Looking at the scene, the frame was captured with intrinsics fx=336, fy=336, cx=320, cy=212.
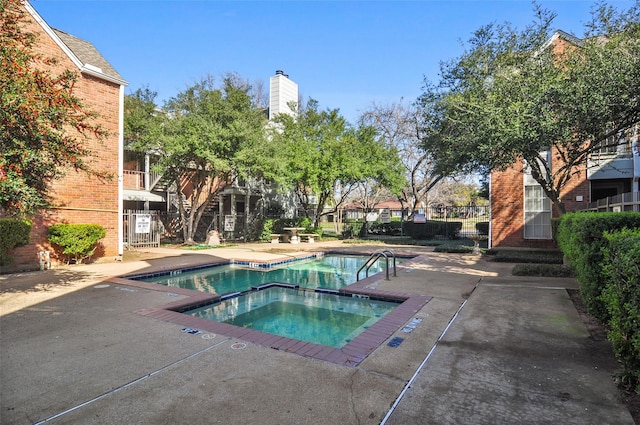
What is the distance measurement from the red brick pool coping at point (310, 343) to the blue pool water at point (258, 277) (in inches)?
64.3

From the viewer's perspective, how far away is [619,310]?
2.71 metres

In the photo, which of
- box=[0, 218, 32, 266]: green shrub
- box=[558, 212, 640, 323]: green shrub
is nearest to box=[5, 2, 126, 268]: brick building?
box=[0, 218, 32, 266]: green shrub

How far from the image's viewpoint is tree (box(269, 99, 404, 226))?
58.9 feet

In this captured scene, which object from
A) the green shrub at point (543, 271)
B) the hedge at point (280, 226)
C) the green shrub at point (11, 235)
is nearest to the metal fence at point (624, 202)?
the green shrub at point (543, 271)

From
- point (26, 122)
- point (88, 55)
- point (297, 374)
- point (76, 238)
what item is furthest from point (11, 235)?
point (297, 374)

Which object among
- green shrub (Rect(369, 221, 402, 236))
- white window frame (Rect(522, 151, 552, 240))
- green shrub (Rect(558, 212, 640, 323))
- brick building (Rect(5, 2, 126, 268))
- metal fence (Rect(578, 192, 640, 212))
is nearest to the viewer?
green shrub (Rect(558, 212, 640, 323))

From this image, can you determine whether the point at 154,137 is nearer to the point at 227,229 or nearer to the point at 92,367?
the point at 227,229

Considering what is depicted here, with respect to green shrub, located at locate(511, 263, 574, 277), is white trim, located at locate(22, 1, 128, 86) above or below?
above

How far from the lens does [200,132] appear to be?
15.0 meters

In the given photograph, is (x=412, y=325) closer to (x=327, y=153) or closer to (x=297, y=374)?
(x=297, y=374)

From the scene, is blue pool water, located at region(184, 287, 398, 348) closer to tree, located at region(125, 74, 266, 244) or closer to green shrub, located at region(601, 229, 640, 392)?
green shrub, located at region(601, 229, 640, 392)

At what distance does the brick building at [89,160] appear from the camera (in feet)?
30.2

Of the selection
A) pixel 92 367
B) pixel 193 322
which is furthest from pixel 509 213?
pixel 92 367

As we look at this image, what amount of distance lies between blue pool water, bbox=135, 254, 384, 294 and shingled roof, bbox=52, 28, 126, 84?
22.4 feet
